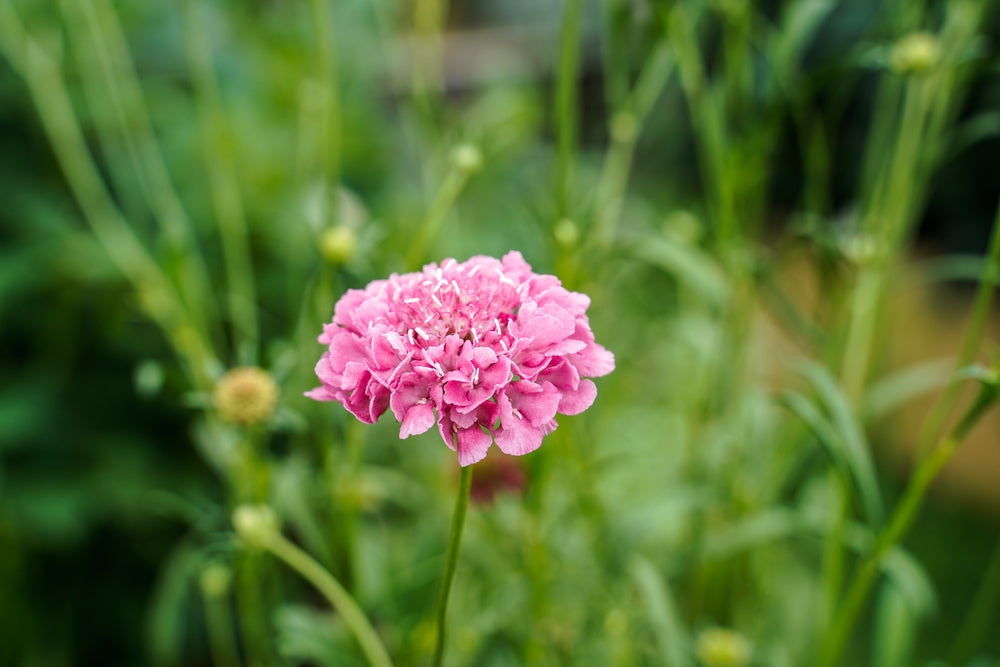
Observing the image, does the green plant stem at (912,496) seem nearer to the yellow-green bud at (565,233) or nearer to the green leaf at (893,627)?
the green leaf at (893,627)

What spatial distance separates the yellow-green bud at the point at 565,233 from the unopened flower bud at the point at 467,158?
86 millimetres

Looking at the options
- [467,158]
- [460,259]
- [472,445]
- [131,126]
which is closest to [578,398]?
[472,445]

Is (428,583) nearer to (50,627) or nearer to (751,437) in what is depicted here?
(751,437)

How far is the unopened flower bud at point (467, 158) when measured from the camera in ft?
2.13

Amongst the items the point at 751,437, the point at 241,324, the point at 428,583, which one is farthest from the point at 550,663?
the point at 241,324

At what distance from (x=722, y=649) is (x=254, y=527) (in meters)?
0.42

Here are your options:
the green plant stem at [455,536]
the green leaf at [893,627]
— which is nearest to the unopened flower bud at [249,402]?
the green plant stem at [455,536]

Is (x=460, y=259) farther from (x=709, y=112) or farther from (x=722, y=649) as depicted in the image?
(x=722, y=649)

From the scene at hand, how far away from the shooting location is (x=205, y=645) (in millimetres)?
1232

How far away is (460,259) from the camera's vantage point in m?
1.08

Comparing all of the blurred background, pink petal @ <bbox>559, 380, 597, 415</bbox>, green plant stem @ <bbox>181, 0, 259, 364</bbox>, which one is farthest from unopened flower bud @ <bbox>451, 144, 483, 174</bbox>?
pink petal @ <bbox>559, 380, 597, 415</bbox>

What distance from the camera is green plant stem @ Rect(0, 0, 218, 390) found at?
28.7 inches

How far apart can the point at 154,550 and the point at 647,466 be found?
2.37 feet

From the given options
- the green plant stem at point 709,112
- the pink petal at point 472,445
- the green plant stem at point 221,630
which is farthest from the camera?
the green plant stem at point 221,630
